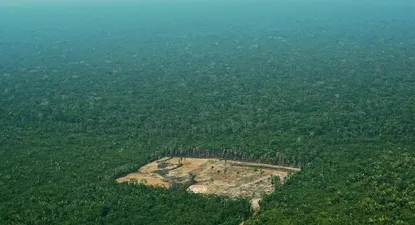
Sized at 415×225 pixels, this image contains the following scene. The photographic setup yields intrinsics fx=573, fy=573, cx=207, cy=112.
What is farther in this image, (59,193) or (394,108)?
(394,108)

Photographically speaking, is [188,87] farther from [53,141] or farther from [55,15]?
[55,15]

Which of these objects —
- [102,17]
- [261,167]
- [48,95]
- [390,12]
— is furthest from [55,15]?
[261,167]

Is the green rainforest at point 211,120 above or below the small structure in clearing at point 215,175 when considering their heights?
above

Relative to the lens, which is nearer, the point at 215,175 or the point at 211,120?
the point at 215,175

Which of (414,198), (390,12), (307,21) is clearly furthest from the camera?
(390,12)

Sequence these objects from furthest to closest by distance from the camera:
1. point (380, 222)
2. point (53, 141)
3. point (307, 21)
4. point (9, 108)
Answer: point (307, 21) → point (9, 108) → point (53, 141) → point (380, 222)

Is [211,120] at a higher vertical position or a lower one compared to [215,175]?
higher
